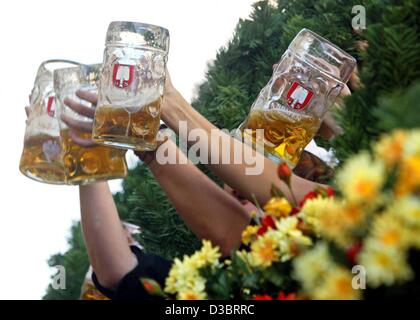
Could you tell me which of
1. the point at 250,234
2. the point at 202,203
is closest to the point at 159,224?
the point at 202,203

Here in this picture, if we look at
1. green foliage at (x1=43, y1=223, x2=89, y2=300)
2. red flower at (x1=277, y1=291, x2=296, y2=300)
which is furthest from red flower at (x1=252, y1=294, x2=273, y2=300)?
green foliage at (x1=43, y1=223, x2=89, y2=300)

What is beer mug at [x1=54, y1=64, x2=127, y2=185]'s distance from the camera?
5.53ft

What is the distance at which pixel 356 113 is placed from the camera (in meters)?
1.28

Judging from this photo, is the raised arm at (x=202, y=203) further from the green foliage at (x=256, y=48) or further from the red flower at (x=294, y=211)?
the green foliage at (x=256, y=48)

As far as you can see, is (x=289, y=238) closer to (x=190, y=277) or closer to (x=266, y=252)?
(x=266, y=252)

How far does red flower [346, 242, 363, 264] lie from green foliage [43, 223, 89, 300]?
245 cm

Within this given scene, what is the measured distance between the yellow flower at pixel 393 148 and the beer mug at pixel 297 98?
92 cm

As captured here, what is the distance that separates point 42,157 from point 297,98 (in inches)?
19.4

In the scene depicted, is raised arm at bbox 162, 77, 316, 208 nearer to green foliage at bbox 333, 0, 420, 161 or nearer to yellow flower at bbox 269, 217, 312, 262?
green foliage at bbox 333, 0, 420, 161

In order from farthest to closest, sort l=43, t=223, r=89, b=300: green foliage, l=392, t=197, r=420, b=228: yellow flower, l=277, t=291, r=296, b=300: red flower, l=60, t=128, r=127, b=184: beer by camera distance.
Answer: l=43, t=223, r=89, b=300: green foliage < l=60, t=128, r=127, b=184: beer < l=277, t=291, r=296, b=300: red flower < l=392, t=197, r=420, b=228: yellow flower

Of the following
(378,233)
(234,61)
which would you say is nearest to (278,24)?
(234,61)

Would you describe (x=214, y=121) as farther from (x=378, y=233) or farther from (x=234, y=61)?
(x=378, y=233)

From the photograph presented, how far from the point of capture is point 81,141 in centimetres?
167

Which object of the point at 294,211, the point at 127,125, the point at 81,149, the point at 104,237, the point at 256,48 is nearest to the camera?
the point at 294,211
